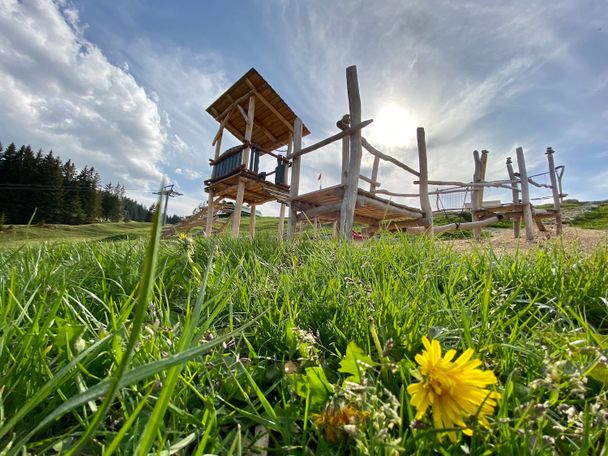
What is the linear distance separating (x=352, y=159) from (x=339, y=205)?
62 cm

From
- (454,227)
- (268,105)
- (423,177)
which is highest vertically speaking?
(268,105)

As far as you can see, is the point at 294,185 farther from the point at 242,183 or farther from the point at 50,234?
the point at 50,234

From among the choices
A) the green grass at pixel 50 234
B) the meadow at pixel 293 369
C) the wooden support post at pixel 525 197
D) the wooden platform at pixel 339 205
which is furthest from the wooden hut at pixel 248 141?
the meadow at pixel 293 369

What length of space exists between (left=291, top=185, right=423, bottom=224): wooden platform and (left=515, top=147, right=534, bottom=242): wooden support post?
3.56m

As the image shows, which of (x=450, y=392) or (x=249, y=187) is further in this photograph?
(x=249, y=187)

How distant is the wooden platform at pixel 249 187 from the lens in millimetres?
8117

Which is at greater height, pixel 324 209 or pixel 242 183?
pixel 242 183

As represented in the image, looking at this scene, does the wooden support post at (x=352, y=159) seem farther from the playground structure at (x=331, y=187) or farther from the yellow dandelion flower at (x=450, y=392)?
the yellow dandelion flower at (x=450, y=392)

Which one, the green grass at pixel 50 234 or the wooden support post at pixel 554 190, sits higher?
the wooden support post at pixel 554 190

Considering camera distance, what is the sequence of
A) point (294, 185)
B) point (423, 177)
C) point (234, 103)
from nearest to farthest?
point (294, 185), point (423, 177), point (234, 103)

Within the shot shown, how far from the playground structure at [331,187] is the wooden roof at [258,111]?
0.03 metres

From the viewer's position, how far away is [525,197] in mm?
6578

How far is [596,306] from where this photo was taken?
3.40 ft

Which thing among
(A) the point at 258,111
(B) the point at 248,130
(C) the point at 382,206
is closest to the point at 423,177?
(C) the point at 382,206
